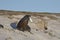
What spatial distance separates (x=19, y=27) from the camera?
19.0 m

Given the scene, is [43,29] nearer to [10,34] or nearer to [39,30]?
[39,30]

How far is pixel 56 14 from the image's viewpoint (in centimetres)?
3612

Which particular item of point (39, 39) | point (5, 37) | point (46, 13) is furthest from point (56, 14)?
point (5, 37)

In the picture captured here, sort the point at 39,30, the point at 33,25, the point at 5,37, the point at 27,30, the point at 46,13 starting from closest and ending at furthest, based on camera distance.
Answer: the point at 5,37 → the point at 27,30 → the point at 39,30 → the point at 33,25 → the point at 46,13

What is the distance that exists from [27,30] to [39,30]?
90.1 inches

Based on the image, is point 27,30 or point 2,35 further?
point 27,30

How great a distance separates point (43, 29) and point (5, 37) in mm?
7471

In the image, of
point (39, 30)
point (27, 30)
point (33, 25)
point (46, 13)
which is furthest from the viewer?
point (46, 13)

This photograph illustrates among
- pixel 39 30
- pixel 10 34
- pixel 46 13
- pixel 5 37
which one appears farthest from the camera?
pixel 46 13

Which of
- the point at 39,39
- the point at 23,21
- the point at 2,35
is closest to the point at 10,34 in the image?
the point at 2,35

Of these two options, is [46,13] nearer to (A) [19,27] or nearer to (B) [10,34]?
(A) [19,27]

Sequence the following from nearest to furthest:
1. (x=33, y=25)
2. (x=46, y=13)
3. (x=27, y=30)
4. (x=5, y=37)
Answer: (x=5, y=37) → (x=27, y=30) → (x=33, y=25) → (x=46, y=13)

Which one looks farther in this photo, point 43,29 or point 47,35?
point 43,29

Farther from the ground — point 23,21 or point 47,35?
point 23,21
